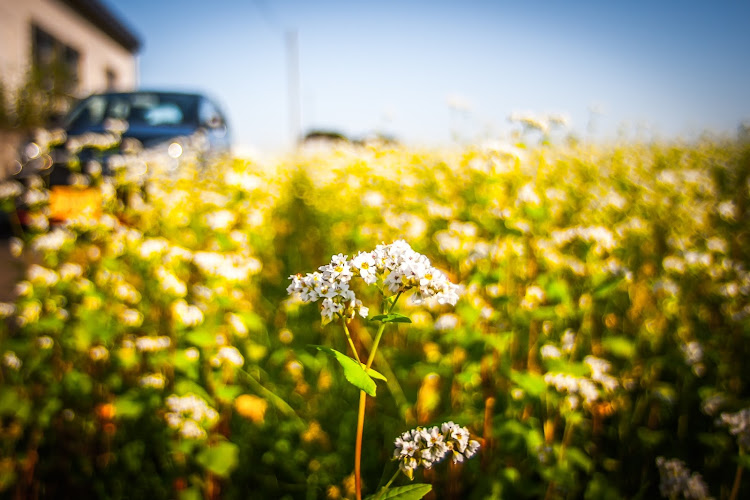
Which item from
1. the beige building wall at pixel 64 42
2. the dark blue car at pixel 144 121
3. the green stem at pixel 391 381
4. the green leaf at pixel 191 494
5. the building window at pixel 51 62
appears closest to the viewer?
the green leaf at pixel 191 494

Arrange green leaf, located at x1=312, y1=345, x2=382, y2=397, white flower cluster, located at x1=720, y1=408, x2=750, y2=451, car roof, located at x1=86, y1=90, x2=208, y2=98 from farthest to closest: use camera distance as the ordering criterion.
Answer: car roof, located at x1=86, y1=90, x2=208, y2=98, white flower cluster, located at x1=720, y1=408, x2=750, y2=451, green leaf, located at x1=312, y1=345, x2=382, y2=397

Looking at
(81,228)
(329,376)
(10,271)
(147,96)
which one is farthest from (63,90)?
(329,376)

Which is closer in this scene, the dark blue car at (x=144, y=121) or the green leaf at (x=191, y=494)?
the green leaf at (x=191, y=494)

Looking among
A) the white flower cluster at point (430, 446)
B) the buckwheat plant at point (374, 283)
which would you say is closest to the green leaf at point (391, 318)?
the buckwheat plant at point (374, 283)

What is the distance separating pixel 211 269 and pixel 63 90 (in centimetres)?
1258

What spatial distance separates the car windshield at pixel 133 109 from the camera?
512 cm

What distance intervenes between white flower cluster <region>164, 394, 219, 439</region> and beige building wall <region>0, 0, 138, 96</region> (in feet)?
38.3

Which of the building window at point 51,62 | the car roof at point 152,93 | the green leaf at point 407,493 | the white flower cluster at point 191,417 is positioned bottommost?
the white flower cluster at point 191,417

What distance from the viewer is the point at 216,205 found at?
2258 millimetres

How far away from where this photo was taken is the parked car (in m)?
3.77

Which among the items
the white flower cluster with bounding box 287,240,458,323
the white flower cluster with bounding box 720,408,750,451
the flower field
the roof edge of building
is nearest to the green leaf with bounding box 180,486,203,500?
the flower field

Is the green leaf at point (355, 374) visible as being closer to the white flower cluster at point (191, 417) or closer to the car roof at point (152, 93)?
the white flower cluster at point (191, 417)

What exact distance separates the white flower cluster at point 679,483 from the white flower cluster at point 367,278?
43.5 inches

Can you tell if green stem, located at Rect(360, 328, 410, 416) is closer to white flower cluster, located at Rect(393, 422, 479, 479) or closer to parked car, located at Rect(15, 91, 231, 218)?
white flower cluster, located at Rect(393, 422, 479, 479)
